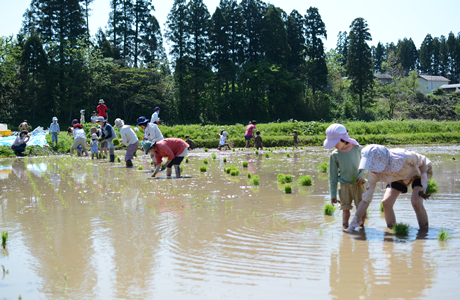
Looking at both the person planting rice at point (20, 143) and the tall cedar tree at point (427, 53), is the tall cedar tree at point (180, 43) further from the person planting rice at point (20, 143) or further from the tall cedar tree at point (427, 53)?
the tall cedar tree at point (427, 53)

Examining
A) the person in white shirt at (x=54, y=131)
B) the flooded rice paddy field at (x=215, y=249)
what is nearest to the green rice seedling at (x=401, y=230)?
the flooded rice paddy field at (x=215, y=249)

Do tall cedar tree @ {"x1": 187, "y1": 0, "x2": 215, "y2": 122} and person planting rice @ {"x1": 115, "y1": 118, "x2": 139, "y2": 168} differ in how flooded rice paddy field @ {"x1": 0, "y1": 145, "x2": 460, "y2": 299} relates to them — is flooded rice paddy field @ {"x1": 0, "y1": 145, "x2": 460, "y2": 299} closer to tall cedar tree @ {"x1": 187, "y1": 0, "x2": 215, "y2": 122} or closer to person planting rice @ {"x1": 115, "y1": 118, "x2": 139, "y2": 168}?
person planting rice @ {"x1": 115, "y1": 118, "x2": 139, "y2": 168}

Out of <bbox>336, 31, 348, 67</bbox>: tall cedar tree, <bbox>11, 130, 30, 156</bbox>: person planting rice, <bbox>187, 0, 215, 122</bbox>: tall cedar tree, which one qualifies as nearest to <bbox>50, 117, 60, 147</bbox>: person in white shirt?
<bbox>11, 130, 30, 156</bbox>: person planting rice

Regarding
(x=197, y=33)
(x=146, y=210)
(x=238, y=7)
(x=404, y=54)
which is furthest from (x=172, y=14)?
(x=404, y=54)

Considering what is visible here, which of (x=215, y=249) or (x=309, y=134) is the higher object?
(x=309, y=134)

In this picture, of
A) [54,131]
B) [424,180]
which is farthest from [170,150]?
[54,131]

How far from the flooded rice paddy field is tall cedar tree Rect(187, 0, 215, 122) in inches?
1532

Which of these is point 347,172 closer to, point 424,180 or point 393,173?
point 393,173

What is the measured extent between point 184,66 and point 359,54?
21.9 m

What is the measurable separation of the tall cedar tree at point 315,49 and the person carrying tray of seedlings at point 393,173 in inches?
1972

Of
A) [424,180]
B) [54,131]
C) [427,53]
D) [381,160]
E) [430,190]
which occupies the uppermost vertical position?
[427,53]

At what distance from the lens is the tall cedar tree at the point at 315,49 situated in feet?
178

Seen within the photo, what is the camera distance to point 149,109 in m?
45.0

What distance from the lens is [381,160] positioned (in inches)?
208
